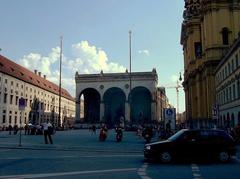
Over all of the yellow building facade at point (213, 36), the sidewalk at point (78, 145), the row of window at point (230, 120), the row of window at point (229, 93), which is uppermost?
the yellow building facade at point (213, 36)

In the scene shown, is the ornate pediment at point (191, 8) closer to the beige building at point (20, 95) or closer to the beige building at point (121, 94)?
the beige building at point (121, 94)

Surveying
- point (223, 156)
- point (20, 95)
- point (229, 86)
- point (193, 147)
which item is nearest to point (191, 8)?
point (229, 86)

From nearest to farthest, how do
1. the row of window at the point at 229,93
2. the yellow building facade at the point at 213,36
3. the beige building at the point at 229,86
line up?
the beige building at the point at 229,86 → the row of window at the point at 229,93 → the yellow building facade at the point at 213,36

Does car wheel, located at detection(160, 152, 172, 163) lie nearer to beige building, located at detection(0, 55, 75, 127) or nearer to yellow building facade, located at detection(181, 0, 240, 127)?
yellow building facade, located at detection(181, 0, 240, 127)

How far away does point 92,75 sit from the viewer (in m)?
109

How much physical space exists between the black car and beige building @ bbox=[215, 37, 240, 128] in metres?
19.4

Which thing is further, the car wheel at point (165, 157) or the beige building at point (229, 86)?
the beige building at point (229, 86)

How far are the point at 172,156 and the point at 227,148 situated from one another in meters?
2.84

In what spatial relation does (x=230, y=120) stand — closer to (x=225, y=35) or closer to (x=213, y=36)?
(x=213, y=36)

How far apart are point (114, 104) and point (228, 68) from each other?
71.4 m

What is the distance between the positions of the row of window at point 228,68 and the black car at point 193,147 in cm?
2290

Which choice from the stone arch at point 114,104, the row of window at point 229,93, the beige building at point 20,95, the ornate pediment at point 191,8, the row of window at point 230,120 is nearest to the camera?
the row of window at point 229,93

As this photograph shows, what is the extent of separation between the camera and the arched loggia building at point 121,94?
103375mm

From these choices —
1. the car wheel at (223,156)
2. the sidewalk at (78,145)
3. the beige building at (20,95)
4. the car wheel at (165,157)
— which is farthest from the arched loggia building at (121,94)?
the car wheel at (165,157)
